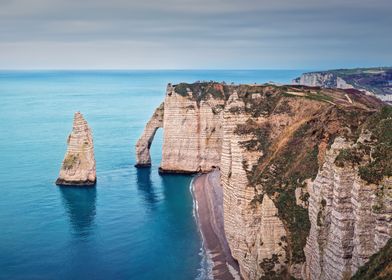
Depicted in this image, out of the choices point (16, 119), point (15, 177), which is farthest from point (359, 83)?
point (15, 177)

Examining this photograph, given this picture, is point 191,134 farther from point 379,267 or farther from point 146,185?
point 379,267

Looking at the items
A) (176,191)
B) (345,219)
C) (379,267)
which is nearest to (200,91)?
(176,191)

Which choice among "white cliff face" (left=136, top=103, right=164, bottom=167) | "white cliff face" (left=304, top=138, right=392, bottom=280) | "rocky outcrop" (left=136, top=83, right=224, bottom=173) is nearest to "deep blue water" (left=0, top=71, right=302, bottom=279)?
"white cliff face" (left=136, top=103, right=164, bottom=167)

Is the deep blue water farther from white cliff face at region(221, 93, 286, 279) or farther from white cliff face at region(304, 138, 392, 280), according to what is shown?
white cliff face at region(304, 138, 392, 280)

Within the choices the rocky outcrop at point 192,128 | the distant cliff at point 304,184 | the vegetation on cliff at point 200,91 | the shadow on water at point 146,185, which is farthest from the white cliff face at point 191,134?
the distant cliff at point 304,184

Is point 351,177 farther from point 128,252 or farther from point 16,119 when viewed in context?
point 16,119

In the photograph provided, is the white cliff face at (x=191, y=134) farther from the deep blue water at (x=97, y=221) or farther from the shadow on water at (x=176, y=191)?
the deep blue water at (x=97, y=221)
